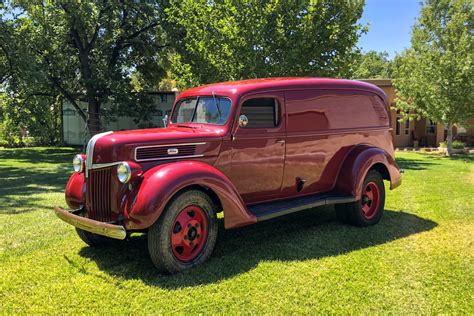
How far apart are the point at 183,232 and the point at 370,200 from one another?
128 inches

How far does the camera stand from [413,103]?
20.9 m

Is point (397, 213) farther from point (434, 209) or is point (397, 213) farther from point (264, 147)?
point (264, 147)

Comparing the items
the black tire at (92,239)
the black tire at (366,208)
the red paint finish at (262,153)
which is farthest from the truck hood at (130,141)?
the black tire at (366,208)

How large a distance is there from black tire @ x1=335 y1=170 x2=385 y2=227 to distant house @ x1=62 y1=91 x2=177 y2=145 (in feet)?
57.8

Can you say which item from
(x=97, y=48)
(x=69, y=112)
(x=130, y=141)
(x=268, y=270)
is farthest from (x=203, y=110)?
(x=69, y=112)

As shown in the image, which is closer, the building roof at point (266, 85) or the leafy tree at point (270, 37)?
the building roof at point (266, 85)

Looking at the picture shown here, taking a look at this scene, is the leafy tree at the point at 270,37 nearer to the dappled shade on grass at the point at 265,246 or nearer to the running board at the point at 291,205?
the dappled shade on grass at the point at 265,246

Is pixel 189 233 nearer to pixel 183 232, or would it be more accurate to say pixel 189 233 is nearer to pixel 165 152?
pixel 183 232

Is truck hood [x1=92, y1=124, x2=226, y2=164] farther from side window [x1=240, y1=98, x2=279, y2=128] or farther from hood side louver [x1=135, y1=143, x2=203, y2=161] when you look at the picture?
side window [x1=240, y1=98, x2=279, y2=128]

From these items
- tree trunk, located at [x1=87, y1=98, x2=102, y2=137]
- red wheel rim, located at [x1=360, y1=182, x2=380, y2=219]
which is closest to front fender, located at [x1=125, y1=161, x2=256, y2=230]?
red wheel rim, located at [x1=360, y1=182, x2=380, y2=219]

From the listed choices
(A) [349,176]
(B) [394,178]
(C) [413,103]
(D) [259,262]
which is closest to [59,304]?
(D) [259,262]

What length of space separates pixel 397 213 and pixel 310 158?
7.97 ft

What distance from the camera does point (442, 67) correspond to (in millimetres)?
18328

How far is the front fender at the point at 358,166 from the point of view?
18.5ft
